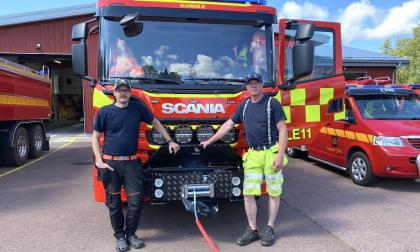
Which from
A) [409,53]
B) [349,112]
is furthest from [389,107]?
[409,53]

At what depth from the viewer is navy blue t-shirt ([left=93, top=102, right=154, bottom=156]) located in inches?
169

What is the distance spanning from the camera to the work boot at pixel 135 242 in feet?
14.6

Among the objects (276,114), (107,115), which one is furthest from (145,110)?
(276,114)

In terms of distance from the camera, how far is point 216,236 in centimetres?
486

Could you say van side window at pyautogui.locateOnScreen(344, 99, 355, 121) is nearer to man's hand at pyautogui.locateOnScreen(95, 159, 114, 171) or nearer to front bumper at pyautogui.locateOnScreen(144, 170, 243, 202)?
front bumper at pyautogui.locateOnScreen(144, 170, 243, 202)

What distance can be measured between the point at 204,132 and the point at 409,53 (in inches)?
2194

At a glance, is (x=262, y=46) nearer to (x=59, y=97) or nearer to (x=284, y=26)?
(x=284, y=26)

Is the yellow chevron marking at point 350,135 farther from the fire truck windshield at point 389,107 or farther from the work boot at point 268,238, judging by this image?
the work boot at point 268,238

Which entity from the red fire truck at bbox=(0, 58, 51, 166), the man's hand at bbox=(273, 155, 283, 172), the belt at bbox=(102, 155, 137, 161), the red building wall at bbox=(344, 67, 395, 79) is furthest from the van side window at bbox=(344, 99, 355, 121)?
the red building wall at bbox=(344, 67, 395, 79)

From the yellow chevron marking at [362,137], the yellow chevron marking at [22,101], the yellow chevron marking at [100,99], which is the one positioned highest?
the yellow chevron marking at [22,101]

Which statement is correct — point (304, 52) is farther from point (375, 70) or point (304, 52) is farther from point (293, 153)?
point (375, 70)

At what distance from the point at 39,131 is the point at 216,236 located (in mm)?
8982

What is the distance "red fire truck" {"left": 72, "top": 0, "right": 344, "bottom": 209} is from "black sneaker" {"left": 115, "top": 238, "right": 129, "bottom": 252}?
1.79 feet

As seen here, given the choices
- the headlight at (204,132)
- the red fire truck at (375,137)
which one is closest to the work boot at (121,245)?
the headlight at (204,132)
